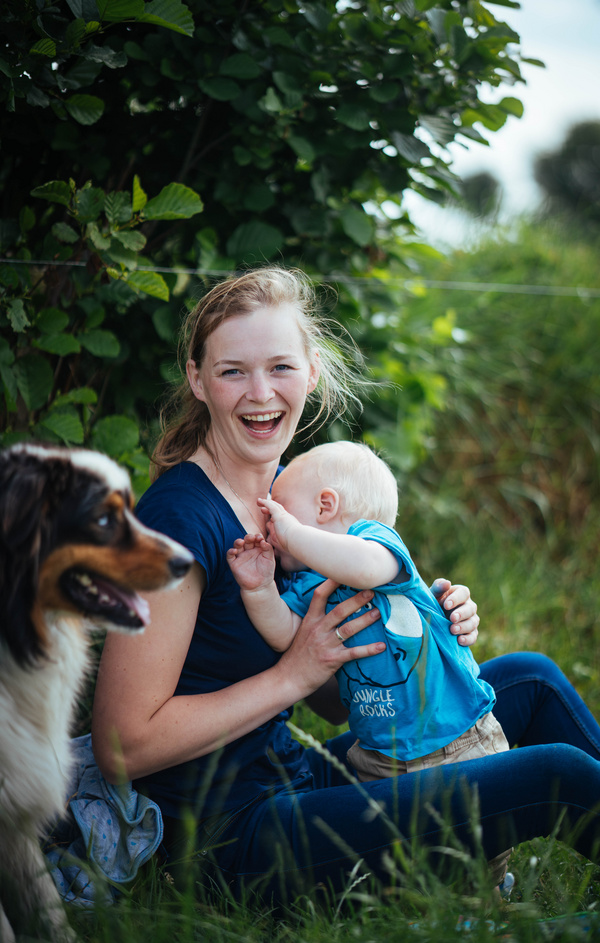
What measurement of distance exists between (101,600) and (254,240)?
1565 millimetres

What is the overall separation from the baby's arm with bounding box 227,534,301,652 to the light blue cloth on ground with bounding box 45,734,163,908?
0.50 meters

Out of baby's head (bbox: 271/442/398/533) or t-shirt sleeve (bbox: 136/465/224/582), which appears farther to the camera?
baby's head (bbox: 271/442/398/533)

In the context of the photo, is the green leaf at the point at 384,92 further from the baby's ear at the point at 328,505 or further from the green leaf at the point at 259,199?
the baby's ear at the point at 328,505

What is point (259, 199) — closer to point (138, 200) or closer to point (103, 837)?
point (138, 200)

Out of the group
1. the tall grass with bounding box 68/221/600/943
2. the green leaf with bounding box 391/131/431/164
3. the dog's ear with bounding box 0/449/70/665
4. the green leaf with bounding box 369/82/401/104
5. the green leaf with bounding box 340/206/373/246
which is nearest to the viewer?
the dog's ear with bounding box 0/449/70/665

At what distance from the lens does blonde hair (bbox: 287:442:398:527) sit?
210 cm

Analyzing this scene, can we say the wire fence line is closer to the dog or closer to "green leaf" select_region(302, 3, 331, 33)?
"green leaf" select_region(302, 3, 331, 33)

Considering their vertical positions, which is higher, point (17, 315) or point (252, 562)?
point (17, 315)

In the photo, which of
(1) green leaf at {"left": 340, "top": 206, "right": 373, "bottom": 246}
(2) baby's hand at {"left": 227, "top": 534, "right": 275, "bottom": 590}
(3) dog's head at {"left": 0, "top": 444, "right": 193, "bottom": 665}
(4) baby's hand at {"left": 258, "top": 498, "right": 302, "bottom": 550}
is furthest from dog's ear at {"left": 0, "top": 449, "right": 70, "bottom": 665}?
(1) green leaf at {"left": 340, "top": 206, "right": 373, "bottom": 246}

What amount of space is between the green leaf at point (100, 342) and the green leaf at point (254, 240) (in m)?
0.56

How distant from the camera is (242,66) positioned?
231 cm

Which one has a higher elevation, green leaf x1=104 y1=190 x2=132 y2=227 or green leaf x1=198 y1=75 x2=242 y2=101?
green leaf x1=198 y1=75 x2=242 y2=101

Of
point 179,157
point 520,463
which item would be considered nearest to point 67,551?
point 179,157

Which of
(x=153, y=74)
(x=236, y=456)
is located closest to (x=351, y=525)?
(x=236, y=456)
